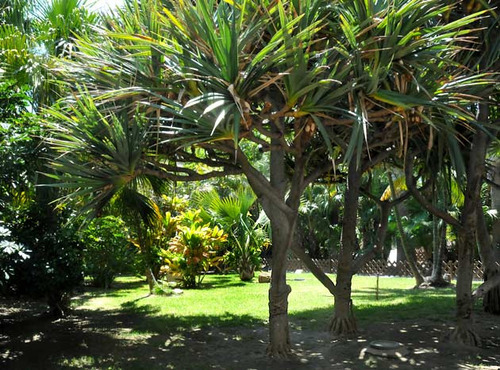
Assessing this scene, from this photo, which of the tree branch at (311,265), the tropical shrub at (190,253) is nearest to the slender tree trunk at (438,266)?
the tropical shrub at (190,253)

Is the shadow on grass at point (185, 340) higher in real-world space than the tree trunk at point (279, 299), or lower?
lower

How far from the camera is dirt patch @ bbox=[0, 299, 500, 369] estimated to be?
21.5ft

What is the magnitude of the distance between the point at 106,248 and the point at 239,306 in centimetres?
317

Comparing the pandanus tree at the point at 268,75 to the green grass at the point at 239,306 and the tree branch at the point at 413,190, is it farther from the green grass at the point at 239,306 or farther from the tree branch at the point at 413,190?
the green grass at the point at 239,306

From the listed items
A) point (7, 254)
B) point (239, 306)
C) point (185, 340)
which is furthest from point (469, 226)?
point (7, 254)

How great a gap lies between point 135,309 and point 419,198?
255 inches

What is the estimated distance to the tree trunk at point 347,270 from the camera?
7.89 metres

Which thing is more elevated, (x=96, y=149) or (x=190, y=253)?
(x=96, y=149)

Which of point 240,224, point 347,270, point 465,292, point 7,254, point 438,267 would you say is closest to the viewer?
Answer: point 7,254

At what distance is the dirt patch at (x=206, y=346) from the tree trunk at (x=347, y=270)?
0.26 metres

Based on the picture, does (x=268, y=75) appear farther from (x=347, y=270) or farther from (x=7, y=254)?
(x=7, y=254)

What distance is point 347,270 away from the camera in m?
7.90

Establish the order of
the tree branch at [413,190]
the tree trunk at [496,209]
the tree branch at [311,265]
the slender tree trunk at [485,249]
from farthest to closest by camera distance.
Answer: the tree trunk at [496,209] < the slender tree trunk at [485,249] < the tree branch at [413,190] < the tree branch at [311,265]

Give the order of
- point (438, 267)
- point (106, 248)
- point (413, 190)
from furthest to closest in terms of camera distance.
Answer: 1. point (438, 267)
2. point (106, 248)
3. point (413, 190)
